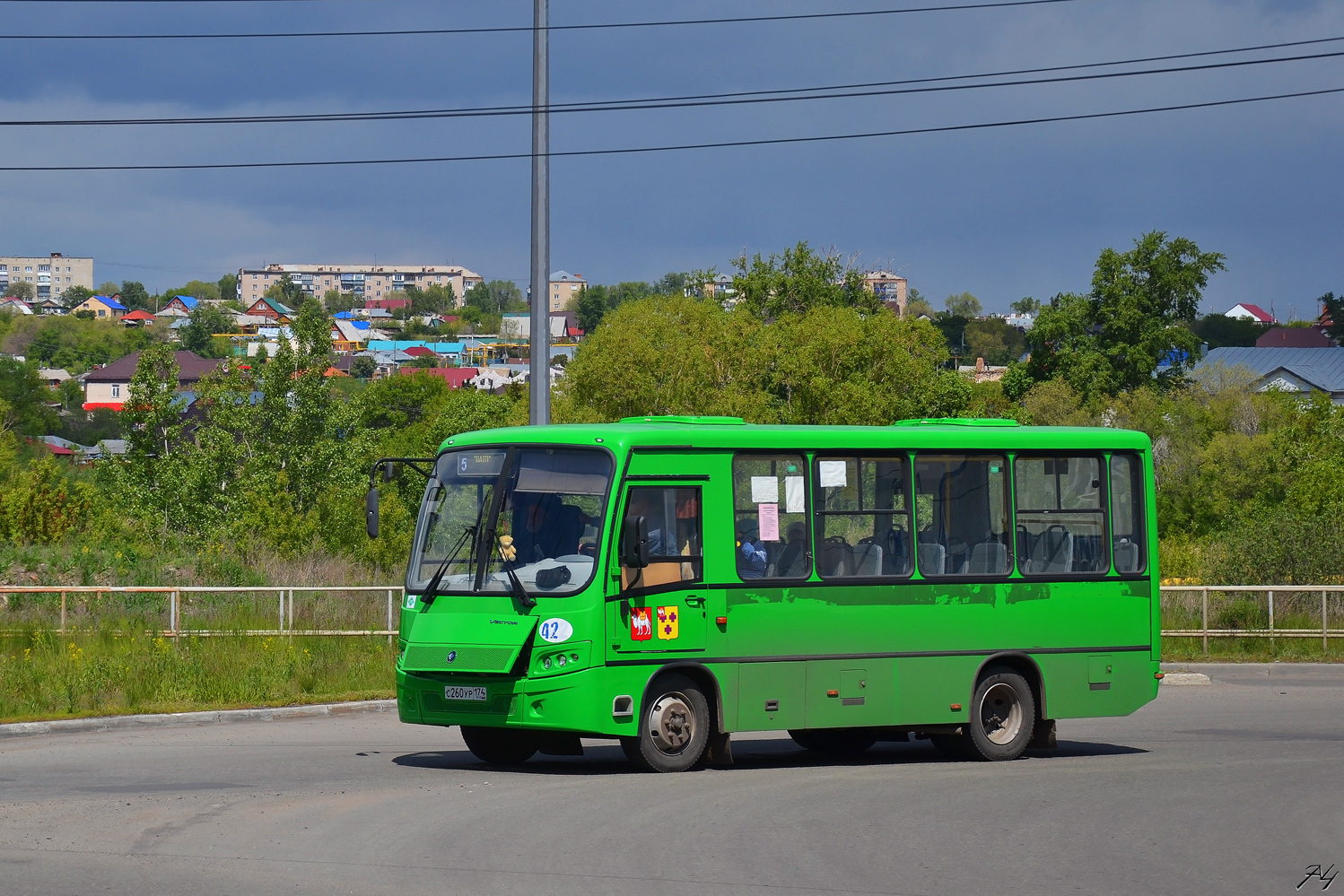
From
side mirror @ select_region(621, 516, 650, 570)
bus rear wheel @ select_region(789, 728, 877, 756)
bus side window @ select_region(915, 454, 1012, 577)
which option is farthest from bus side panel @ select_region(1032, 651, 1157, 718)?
side mirror @ select_region(621, 516, 650, 570)

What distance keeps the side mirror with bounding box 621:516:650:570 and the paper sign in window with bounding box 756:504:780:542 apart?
130 centimetres

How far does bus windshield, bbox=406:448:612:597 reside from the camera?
13.1m

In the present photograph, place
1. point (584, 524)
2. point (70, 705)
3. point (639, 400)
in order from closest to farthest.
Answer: point (584, 524), point (70, 705), point (639, 400)

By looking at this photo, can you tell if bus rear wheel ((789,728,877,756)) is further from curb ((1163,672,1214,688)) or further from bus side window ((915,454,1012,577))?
curb ((1163,672,1214,688))

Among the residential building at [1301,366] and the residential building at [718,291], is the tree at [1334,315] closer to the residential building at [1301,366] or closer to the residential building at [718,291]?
the residential building at [1301,366]

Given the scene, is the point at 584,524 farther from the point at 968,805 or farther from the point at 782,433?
the point at 968,805

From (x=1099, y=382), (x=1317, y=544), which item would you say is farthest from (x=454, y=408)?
(x=1317, y=544)

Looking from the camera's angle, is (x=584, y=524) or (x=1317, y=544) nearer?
(x=584, y=524)

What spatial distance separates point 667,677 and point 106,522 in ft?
112

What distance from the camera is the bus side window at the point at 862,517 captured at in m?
14.3

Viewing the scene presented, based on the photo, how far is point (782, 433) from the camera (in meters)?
14.2

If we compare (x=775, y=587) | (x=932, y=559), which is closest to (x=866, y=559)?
(x=932, y=559)

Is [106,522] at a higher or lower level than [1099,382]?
lower

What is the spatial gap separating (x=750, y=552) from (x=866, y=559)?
1.26 meters
